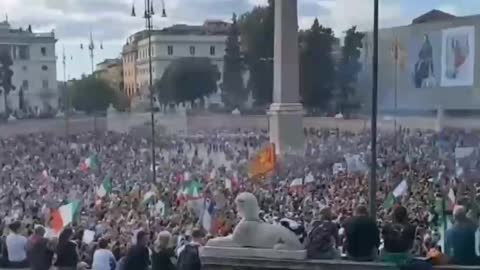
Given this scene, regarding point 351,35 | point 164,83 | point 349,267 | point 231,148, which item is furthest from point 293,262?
point 164,83

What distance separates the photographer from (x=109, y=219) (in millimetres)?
19906

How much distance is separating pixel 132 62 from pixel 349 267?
70.1m

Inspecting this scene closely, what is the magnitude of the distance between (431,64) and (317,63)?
43.2 feet

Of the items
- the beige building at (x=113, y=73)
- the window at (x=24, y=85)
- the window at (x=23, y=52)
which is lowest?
the window at (x=24, y=85)

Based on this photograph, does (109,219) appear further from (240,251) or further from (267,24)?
(267,24)

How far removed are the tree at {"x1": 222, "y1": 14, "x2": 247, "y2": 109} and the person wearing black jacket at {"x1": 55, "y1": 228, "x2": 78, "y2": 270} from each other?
2046 inches

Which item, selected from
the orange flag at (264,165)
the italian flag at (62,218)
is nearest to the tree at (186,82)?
the orange flag at (264,165)

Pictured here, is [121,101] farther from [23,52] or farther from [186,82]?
[23,52]

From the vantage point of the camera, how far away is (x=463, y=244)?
8.48 meters

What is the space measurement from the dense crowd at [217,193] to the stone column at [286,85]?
94cm

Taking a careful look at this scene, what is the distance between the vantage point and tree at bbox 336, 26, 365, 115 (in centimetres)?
5503

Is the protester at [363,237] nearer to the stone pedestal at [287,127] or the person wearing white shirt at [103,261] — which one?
the person wearing white shirt at [103,261]

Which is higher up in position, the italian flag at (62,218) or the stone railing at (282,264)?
the stone railing at (282,264)

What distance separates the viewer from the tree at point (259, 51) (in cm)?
5688
